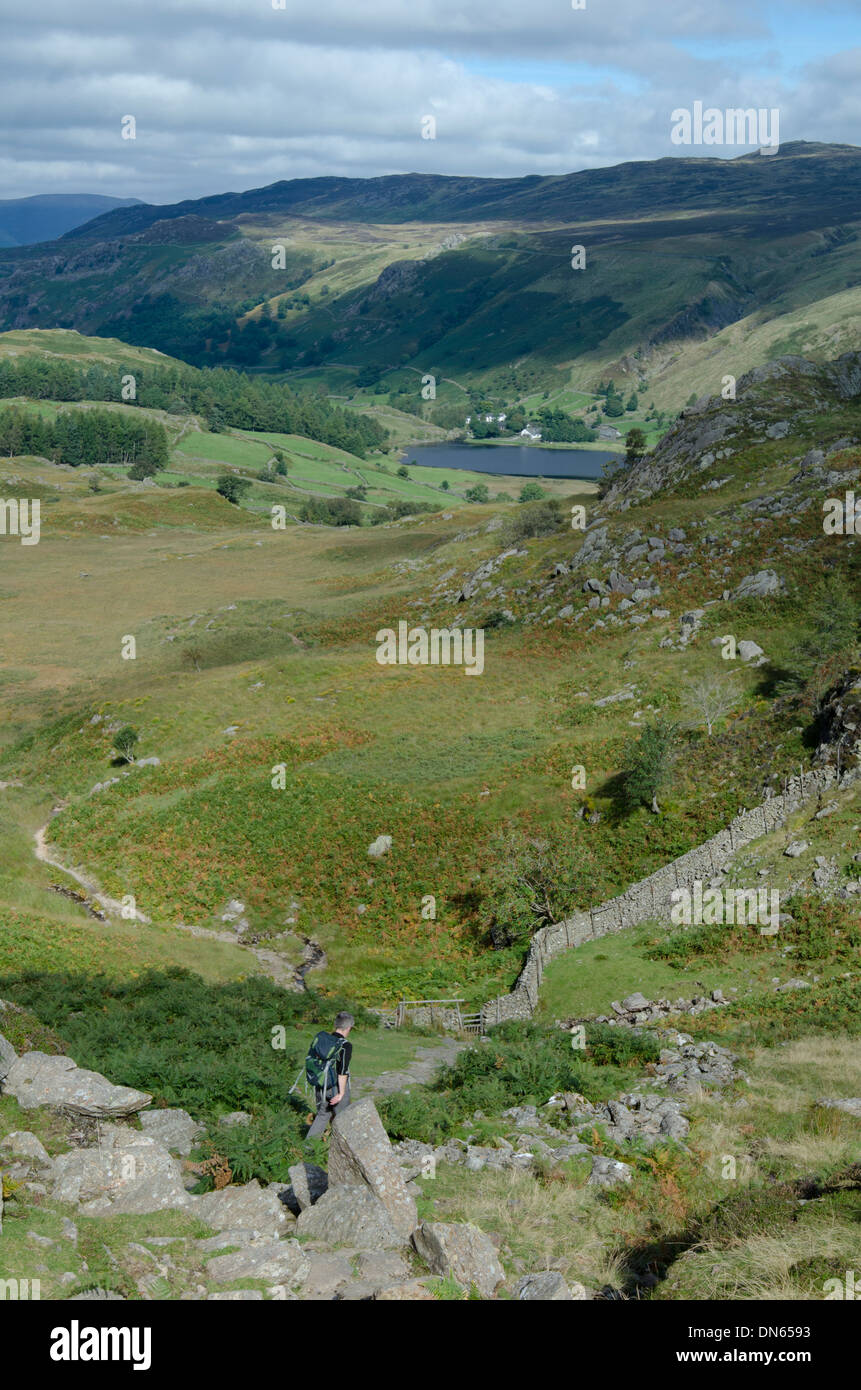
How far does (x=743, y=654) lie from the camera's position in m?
57.5

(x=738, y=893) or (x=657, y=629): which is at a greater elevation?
(x=657, y=629)

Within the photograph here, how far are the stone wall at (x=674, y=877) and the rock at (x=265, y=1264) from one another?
2384 centimetres

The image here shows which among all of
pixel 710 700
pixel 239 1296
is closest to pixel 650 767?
pixel 710 700

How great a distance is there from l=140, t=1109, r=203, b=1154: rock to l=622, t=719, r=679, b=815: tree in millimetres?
29614

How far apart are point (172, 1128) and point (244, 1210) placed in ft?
13.6

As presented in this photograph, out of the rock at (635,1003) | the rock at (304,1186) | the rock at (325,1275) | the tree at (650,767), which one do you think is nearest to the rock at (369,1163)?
the rock at (304,1186)

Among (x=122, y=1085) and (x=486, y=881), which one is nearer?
(x=122, y=1085)

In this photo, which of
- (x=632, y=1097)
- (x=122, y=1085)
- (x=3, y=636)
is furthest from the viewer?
(x=3, y=636)

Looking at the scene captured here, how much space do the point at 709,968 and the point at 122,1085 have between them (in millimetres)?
20230

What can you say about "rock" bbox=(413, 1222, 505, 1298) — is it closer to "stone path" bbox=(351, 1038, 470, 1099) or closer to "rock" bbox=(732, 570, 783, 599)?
"stone path" bbox=(351, 1038, 470, 1099)

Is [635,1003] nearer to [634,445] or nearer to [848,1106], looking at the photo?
[848,1106]
